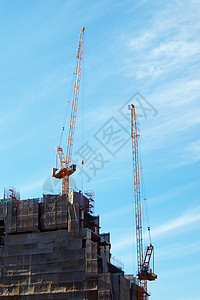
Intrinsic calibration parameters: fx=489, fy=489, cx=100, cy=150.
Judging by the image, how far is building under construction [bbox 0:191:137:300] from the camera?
118312 millimetres

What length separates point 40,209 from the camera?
128625 mm

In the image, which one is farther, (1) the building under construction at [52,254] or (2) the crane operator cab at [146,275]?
(2) the crane operator cab at [146,275]

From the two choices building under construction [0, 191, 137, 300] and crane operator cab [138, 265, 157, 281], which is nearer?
building under construction [0, 191, 137, 300]

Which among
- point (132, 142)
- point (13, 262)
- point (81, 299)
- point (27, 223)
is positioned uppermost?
point (132, 142)

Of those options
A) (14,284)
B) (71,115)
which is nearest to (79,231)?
(14,284)

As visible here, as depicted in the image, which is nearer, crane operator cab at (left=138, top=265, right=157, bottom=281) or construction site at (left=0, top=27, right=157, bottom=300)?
construction site at (left=0, top=27, right=157, bottom=300)

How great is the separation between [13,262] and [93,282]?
21917mm

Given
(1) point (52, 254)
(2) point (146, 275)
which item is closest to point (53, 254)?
A: (1) point (52, 254)

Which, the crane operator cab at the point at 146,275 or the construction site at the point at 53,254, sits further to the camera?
the crane operator cab at the point at 146,275

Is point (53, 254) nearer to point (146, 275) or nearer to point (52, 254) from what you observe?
point (52, 254)

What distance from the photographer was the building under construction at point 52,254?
388 feet

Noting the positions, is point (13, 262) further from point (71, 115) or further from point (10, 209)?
point (71, 115)

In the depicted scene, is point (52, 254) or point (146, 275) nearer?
point (52, 254)

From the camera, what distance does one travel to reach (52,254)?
122 m
